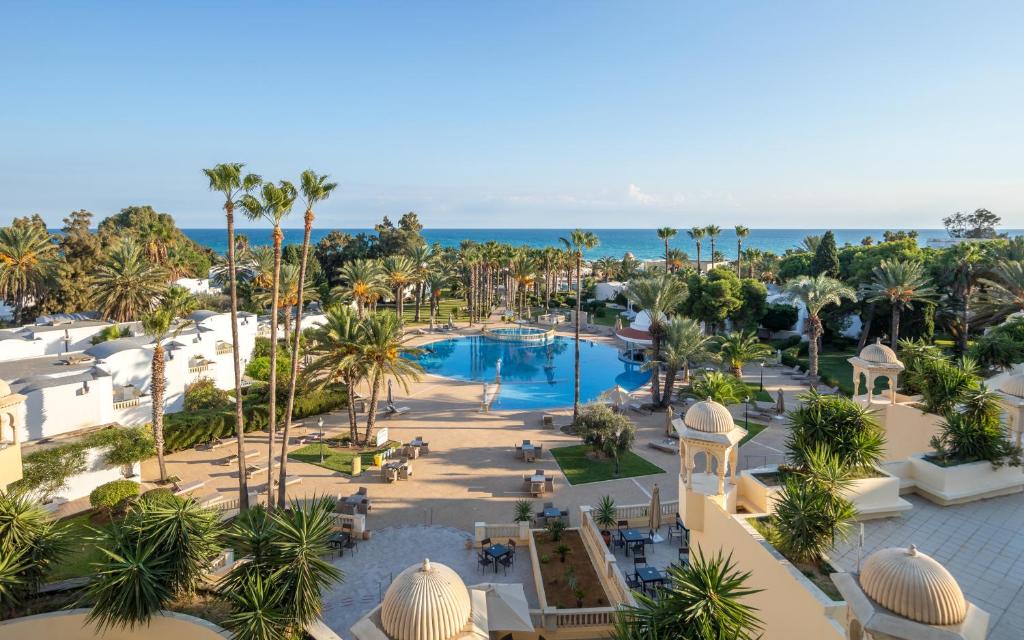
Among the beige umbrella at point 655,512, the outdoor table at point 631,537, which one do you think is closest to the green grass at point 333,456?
the outdoor table at point 631,537

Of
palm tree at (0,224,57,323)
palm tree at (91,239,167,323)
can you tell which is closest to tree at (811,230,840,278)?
palm tree at (91,239,167,323)

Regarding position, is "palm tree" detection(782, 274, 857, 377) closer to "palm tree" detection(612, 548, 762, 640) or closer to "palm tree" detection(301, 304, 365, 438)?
"palm tree" detection(301, 304, 365, 438)

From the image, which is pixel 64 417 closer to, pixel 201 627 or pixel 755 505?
pixel 201 627

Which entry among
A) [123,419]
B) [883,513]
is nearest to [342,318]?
[123,419]

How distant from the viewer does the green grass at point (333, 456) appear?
23.4 meters

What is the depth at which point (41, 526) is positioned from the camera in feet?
39.0

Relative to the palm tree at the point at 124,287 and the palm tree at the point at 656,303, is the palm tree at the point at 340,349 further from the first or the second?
the palm tree at the point at 124,287

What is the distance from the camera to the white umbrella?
1187cm

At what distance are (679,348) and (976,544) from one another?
64.5ft

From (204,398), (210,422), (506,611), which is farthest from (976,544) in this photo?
(204,398)

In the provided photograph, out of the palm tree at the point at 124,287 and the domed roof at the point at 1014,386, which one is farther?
the palm tree at the point at 124,287

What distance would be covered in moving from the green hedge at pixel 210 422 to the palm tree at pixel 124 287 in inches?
529

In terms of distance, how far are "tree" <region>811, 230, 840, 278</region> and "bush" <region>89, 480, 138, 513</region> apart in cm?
5551

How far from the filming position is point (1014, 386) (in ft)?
44.6
